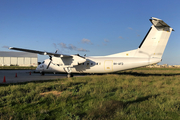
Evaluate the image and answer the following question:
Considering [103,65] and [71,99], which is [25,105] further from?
[103,65]

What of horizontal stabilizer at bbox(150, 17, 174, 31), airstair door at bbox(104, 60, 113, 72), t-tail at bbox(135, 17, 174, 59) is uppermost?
horizontal stabilizer at bbox(150, 17, 174, 31)

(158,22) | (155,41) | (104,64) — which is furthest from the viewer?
(104,64)

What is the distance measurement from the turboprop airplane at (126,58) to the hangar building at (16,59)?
218ft

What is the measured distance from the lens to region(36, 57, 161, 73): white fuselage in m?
17.1

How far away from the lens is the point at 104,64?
19359mm

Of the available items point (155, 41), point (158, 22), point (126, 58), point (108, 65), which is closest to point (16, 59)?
point (108, 65)

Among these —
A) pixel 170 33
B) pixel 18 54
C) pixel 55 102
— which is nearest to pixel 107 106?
pixel 55 102

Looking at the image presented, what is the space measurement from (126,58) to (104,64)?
309 centimetres

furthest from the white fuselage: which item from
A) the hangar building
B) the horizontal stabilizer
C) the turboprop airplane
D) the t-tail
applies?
the hangar building

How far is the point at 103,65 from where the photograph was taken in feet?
63.8

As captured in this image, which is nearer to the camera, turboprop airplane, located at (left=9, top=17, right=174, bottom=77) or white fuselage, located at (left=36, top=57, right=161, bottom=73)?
turboprop airplane, located at (left=9, top=17, right=174, bottom=77)

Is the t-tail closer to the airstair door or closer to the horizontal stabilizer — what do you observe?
the horizontal stabilizer

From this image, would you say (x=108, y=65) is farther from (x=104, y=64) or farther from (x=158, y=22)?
(x=158, y=22)

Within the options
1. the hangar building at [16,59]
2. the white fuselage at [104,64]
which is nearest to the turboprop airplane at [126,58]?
the white fuselage at [104,64]
